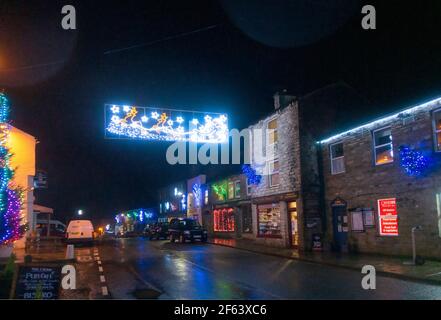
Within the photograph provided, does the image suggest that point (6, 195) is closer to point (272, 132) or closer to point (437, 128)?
point (437, 128)

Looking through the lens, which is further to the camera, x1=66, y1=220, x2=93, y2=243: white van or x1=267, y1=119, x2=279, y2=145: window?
x1=66, y1=220, x2=93, y2=243: white van

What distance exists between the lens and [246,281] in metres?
13.3

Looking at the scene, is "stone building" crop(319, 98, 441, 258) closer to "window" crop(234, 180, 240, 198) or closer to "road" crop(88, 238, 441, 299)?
"road" crop(88, 238, 441, 299)

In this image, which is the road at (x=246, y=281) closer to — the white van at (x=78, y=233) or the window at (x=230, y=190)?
the white van at (x=78, y=233)

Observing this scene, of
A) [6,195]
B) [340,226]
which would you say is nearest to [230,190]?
[340,226]

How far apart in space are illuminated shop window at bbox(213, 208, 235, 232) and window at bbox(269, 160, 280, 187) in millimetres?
9483

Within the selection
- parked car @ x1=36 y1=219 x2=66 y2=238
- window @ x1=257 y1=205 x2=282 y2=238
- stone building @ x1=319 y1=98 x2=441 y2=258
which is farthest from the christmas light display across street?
parked car @ x1=36 y1=219 x2=66 y2=238

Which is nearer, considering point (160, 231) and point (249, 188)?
point (249, 188)

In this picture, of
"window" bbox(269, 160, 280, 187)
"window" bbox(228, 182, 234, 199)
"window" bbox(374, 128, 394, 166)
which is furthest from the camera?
"window" bbox(228, 182, 234, 199)

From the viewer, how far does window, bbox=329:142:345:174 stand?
22567 mm

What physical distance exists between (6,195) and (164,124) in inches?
395

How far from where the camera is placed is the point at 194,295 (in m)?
11.0

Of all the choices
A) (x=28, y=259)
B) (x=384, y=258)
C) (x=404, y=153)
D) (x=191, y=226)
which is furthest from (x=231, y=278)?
(x=191, y=226)
